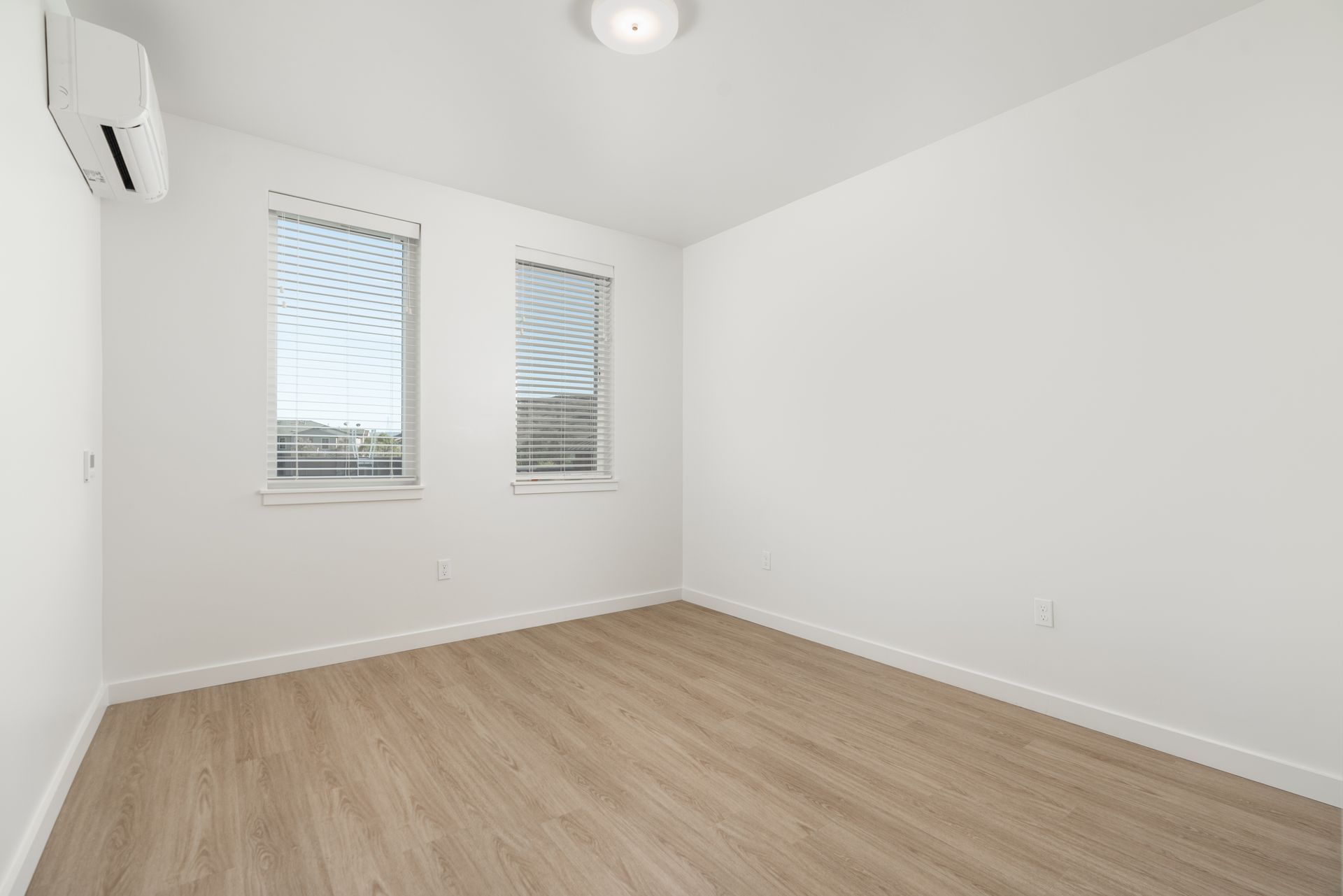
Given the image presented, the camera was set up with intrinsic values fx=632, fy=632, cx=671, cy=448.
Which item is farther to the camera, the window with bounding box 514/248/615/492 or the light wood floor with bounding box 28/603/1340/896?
the window with bounding box 514/248/615/492

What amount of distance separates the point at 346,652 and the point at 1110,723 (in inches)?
140

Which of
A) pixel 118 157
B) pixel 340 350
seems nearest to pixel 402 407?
pixel 340 350

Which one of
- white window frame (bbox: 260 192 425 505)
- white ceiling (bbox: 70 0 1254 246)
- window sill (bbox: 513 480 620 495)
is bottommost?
window sill (bbox: 513 480 620 495)

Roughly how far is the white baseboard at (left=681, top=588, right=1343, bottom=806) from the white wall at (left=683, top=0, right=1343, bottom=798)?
1.6 inches

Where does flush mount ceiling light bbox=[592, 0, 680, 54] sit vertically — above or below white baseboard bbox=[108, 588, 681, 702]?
above

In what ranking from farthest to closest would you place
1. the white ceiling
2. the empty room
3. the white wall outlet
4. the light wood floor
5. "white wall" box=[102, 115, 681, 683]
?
"white wall" box=[102, 115, 681, 683] → the white wall outlet → the white ceiling → the empty room → the light wood floor

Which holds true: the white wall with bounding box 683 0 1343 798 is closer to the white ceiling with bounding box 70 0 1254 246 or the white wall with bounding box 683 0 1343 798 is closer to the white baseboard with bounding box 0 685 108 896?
the white ceiling with bounding box 70 0 1254 246

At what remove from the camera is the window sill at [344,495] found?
3162 mm

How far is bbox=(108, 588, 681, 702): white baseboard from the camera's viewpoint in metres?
2.85

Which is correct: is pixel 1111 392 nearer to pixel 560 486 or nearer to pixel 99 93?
pixel 560 486

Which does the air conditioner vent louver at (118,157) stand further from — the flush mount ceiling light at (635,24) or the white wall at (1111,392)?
the white wall at (1111,392)

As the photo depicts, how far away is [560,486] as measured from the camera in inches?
165

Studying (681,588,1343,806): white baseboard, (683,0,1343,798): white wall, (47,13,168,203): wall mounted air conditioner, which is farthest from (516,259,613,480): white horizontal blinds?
(47,13,168,203): wall mounted air conditioner

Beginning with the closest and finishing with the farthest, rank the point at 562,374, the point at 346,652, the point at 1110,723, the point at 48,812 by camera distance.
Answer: the point at 48,812 → the point at 1110,723 → the point at 346,652 → the point at 562,374
